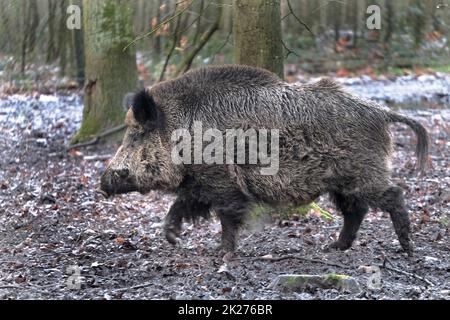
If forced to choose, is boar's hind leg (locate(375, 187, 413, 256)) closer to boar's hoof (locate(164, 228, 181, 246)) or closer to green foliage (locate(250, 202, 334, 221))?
green foliage (locate(250, 202, 334, 221))

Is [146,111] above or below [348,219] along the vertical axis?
above

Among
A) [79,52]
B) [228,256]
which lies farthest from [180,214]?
[79,52]

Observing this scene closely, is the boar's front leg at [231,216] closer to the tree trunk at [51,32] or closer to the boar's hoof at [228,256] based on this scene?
A: the boar's hoof at [228,256]

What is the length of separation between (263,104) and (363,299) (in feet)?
6.89

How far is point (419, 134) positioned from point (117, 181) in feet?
8.84

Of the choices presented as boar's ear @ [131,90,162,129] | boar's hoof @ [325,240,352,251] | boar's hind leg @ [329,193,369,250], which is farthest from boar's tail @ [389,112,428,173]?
boar's ear @ [131,90,162,129]

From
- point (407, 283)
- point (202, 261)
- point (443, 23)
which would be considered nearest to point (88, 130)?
point (202, 261)

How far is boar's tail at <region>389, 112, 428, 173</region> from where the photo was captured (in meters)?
6.82

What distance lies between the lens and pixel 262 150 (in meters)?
6.64

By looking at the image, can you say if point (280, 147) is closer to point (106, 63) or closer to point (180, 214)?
point (180, 214)

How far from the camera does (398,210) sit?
22.2 feet

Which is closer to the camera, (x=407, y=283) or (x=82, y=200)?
(x=407, y=283)

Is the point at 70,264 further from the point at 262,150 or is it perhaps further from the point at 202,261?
the point at 262,150

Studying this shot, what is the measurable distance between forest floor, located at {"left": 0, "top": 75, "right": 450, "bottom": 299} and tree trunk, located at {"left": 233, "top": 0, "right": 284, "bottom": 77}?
1538 mm
